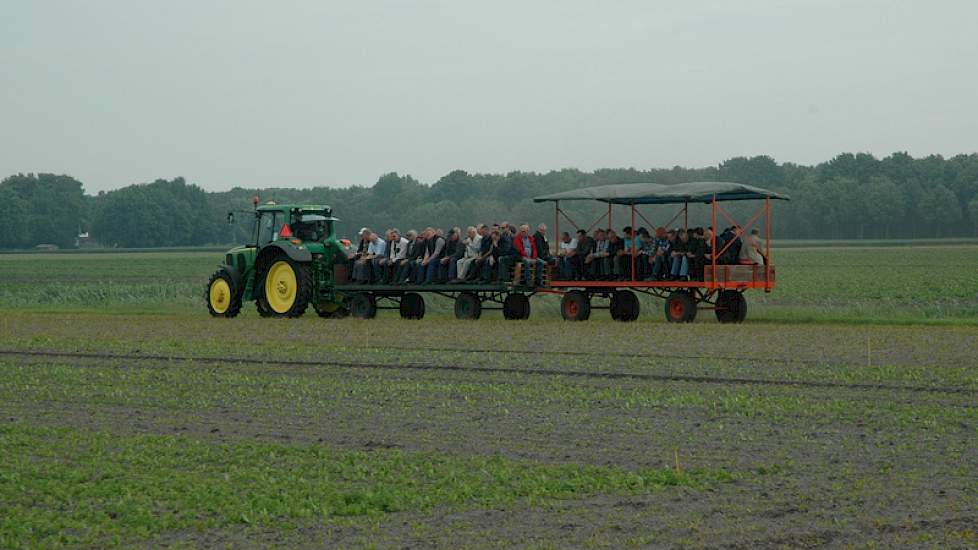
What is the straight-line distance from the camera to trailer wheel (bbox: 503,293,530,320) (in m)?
27.8

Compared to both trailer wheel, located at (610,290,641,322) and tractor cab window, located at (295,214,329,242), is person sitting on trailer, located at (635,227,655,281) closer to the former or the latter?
trailer wheel, located at (610,290,641,322)

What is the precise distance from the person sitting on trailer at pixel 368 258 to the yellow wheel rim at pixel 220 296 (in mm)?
2923

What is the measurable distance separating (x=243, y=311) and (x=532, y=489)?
2389cm

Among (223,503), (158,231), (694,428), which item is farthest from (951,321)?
(158,231)

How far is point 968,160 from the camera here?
3974 inches

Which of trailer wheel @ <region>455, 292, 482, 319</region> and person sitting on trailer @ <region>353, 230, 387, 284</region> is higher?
person sitting on trailer @ <region>353, 230, 387, 284</region>

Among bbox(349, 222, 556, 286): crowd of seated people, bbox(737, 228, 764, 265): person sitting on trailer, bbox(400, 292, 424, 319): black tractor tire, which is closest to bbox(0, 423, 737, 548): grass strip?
bbox(737, 228, 764, 265): person sitting on trailer

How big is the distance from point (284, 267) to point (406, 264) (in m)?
2.64

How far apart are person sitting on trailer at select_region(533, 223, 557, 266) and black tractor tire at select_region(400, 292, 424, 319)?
122 inches

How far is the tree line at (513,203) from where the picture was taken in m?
61.5

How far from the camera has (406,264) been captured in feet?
93.1

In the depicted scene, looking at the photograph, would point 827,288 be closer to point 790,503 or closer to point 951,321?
point 951,321

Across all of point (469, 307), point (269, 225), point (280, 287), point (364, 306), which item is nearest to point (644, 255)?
point (469, 307)

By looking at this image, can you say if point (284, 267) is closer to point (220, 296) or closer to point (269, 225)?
point (269, 225)
